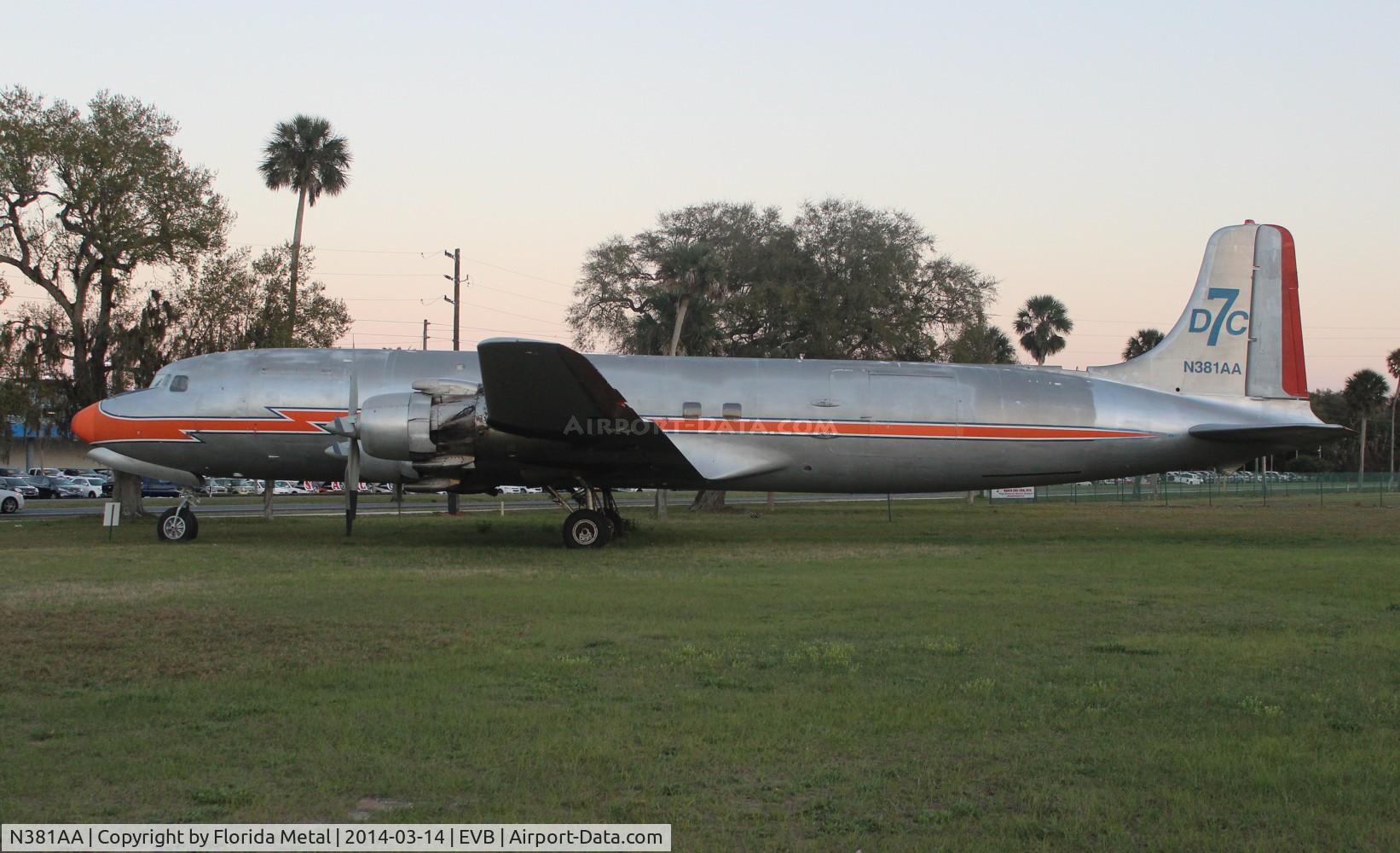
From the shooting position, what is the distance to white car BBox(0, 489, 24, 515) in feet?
119

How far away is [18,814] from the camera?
16.4 ft

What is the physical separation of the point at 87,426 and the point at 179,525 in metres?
2.63

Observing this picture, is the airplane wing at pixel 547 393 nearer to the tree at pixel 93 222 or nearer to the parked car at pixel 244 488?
the tree at pixel 93 222

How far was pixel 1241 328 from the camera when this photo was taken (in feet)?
72.4

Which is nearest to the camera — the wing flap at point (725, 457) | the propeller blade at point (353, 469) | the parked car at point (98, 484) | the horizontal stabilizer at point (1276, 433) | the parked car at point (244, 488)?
the propeller blade at point (353, 469)

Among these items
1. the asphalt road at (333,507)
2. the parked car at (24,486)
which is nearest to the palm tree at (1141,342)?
the asphalt road at (333,507)

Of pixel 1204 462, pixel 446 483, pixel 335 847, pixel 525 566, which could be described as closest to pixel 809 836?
pixel 335 847

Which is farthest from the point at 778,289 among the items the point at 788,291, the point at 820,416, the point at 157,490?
the point at 157,490

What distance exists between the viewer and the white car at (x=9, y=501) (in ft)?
119

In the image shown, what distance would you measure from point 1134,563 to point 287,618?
12389 mm

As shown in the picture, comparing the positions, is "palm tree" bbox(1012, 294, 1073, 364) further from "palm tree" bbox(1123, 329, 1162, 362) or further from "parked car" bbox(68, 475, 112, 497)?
"parked car" bbox(68, 475, 112, 497)

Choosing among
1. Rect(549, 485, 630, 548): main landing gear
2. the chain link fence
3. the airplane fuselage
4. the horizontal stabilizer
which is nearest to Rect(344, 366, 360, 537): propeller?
the airplane fuselage

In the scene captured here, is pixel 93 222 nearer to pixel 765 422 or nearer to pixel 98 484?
pixel 765 422

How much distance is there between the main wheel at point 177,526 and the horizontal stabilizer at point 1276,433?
1926cm
